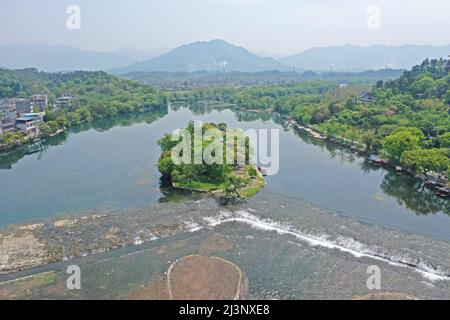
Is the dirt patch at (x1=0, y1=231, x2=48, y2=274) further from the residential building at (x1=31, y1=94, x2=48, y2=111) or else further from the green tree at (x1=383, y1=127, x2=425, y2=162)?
the residential building at (x1=31, y1=94, x2=48, y2=111)

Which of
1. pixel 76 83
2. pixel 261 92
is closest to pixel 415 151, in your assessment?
pixel 261 92

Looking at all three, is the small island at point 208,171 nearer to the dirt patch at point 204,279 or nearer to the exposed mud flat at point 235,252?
the exposed mud flat at point 235,252

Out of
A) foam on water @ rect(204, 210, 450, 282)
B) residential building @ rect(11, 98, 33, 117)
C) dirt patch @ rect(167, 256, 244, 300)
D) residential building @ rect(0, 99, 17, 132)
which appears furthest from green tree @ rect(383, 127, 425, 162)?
residential building @ rect(11, 98, 33, 117)

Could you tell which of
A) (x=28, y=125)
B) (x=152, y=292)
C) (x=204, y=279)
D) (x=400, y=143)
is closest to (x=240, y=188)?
(x=204, y=279)

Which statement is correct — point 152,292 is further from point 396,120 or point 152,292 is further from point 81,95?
point 81,95

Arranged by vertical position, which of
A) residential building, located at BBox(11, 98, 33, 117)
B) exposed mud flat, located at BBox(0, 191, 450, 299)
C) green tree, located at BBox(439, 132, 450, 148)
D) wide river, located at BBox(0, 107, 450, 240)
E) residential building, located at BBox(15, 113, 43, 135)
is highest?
residential building, located at BBox(11, 98, 33, 117)
